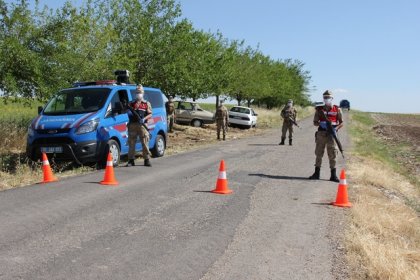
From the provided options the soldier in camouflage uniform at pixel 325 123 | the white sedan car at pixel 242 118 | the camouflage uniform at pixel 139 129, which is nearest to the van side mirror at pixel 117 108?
the camouflage uniform at pixel 139 129

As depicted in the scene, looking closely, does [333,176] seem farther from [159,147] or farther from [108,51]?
[108,51]

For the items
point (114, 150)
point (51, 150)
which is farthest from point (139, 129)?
point (51, 150)

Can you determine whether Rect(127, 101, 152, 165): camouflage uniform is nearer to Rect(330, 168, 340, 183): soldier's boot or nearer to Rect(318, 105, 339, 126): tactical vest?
Rect(318, 105, 339, 126): tactical vest

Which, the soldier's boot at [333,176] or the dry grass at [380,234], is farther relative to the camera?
the soldier's boot at [333,176]

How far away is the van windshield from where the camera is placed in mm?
11758

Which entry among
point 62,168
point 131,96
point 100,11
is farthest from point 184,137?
point 62,168

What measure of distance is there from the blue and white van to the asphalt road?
1110mm

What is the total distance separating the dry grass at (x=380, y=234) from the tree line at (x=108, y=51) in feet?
32.6

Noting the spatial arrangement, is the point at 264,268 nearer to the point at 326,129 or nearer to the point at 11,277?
the point at 11,277

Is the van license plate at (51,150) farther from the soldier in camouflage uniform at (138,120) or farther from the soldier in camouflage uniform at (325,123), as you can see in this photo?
the soldier in camouflage uniform at (325,123)

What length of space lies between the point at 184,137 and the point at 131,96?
1158 cm

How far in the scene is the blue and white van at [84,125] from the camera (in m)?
11.1

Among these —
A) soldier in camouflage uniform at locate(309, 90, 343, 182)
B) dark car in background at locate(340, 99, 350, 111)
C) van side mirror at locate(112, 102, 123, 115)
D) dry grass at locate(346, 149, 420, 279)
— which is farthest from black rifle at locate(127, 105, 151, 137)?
dark car in background at locate(340, 99, 350, 111)

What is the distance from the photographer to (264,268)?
16.3ft
